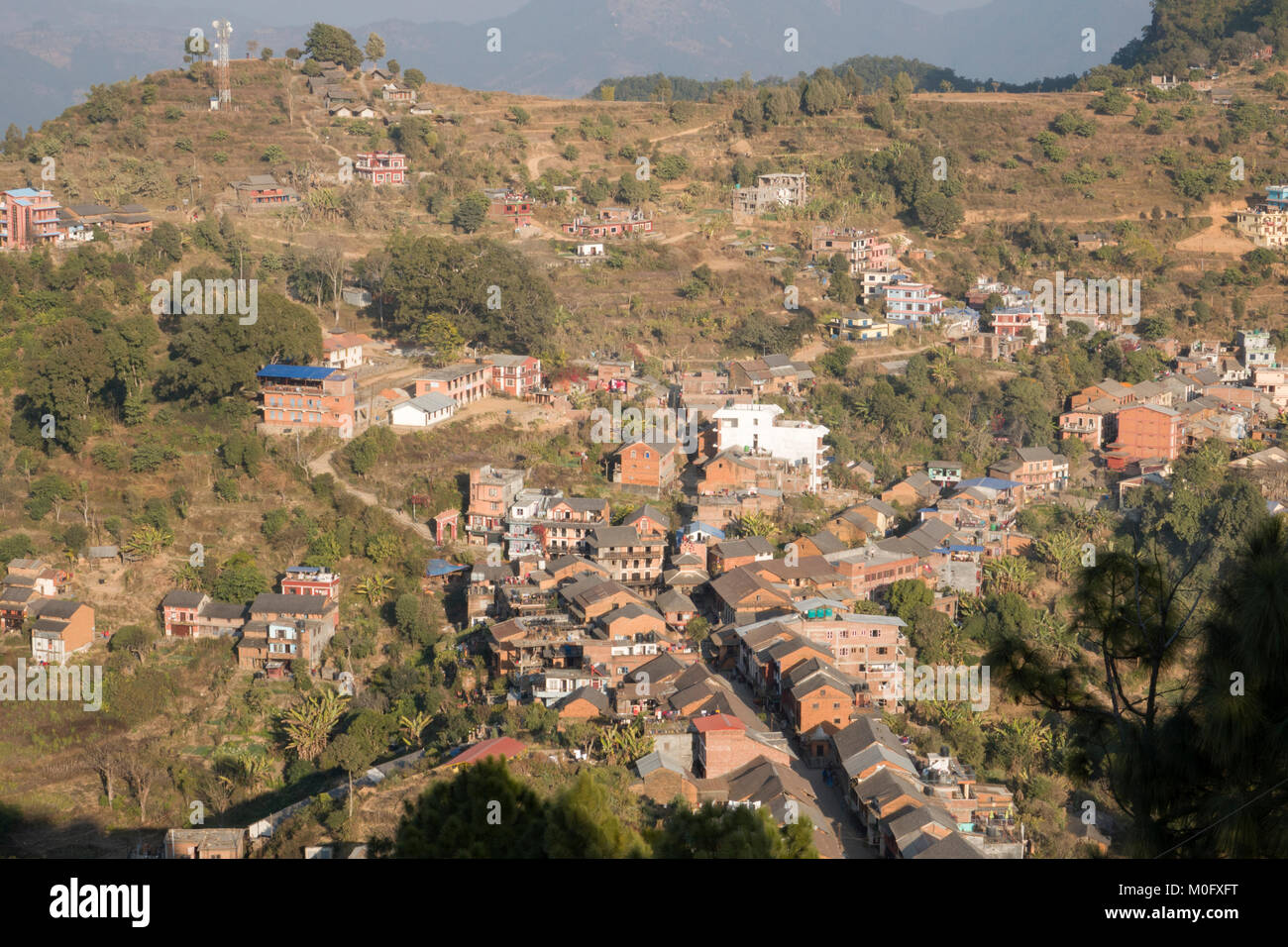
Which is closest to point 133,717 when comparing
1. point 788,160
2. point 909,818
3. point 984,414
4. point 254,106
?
point 909,818

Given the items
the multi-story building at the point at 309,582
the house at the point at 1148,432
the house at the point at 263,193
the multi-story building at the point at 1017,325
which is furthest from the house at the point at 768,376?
the house at the point at 263,193

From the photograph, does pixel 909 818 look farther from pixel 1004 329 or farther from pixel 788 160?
pixel 788 160

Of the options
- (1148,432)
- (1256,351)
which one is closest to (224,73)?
(1148,432)

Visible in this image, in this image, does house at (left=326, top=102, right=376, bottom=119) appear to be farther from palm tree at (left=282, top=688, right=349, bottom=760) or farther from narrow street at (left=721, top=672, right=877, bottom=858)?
narrow street at (left=721, top=672, right=877, bottom=858)

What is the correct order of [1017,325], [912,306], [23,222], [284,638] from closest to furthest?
[284,638]
[23,222]
[1017,325]
[912,306]

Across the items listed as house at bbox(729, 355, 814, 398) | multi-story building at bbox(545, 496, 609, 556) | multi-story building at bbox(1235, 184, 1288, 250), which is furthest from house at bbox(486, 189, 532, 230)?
multi-story building at bbox(1235, 184, 1288, 250)

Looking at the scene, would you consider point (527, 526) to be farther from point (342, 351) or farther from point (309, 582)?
point (342, 351)
